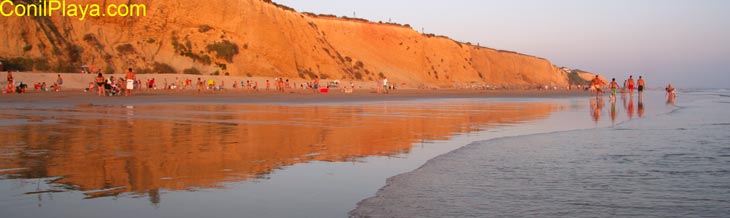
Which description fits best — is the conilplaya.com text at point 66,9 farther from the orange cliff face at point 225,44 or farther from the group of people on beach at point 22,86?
the group of people on beach at point 22,86

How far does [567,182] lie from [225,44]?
1726 inches

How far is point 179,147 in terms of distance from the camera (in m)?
8.21

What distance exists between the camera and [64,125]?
11570 mm

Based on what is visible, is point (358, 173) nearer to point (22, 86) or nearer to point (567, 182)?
point (567, 182)

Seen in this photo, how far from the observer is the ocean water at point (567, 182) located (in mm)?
4398

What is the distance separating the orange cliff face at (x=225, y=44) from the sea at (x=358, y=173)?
1201 inches

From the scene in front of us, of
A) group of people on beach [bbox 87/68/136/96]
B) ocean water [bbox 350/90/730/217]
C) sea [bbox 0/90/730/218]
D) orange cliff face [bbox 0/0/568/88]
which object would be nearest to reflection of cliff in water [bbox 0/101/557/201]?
sea [bbox 0/90/730/218]

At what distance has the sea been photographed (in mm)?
4453

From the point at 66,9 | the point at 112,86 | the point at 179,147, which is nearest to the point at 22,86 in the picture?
the point at 112,86

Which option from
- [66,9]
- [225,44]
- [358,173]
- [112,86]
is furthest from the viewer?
[225,44]

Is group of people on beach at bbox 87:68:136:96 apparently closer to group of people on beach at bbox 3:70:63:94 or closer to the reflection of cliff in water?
group of people on beach at bbox 3:70:63:94

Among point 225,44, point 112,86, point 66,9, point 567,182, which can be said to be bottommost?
point 567,182

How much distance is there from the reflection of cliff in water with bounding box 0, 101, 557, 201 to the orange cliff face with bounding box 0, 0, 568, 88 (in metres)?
27.9

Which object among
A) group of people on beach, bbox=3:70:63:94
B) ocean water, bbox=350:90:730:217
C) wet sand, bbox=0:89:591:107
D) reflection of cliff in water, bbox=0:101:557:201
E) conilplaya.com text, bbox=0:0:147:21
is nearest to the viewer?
ocean water, bbox=350:90:730:217
